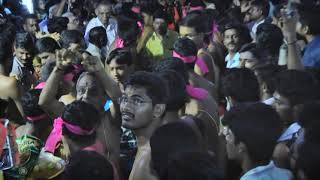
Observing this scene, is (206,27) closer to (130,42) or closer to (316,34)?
(130,42)

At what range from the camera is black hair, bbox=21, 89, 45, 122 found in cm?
472

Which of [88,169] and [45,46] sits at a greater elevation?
[45,46]

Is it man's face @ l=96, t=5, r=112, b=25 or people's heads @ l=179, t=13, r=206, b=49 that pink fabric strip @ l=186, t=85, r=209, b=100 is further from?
man's face @ l=96, t=5, r=112, b=25

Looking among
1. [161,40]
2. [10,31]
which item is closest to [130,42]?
[161,40]

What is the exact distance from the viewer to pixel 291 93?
4.24 metres

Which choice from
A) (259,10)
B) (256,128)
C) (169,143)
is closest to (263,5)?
(259,10)

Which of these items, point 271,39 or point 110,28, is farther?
point 110,28

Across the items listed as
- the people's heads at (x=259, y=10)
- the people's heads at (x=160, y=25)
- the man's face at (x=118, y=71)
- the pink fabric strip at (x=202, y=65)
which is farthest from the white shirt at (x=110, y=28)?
the man's face at (x=118, y=71)

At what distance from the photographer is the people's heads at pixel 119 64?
549 centimetres

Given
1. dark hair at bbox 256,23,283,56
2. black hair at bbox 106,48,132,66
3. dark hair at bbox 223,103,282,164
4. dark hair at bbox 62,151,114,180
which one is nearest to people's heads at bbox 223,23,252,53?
dark hair at bbox 256,23,283,56

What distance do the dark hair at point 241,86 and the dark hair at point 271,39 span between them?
134cm

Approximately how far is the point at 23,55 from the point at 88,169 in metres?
3.43

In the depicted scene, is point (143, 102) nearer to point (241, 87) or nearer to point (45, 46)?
point (241, 87)

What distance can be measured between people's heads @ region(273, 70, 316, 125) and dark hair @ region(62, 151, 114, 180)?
5.16ft
